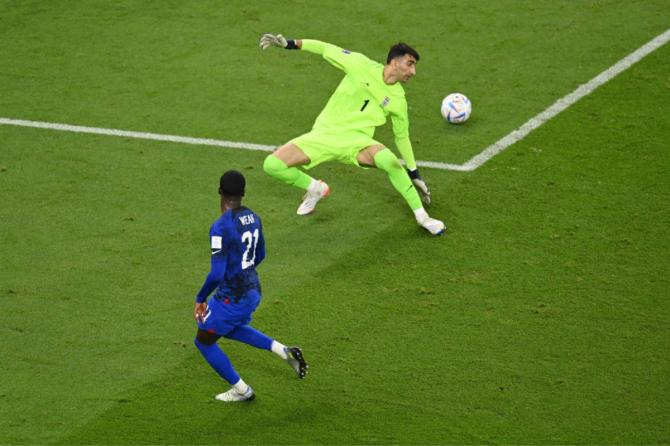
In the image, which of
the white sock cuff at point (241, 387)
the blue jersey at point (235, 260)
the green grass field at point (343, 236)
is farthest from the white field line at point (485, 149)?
the white sock cuff at point (241, 387)

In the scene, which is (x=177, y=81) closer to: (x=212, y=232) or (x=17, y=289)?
(x=17, y=289)

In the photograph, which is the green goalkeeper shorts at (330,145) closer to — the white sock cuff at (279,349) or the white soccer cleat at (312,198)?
the white soccer cleat at (312,198)

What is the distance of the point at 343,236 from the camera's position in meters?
12.7

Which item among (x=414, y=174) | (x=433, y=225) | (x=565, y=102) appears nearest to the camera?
(x=433, y=225)

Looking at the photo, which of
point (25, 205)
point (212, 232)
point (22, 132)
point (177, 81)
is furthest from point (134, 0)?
point (212, 232)

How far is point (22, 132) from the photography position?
1496 centimetres

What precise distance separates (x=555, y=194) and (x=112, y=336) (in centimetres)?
536

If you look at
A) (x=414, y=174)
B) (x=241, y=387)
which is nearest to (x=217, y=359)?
(x=241, y=387)

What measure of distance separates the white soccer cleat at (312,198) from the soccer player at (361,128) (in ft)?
0.22

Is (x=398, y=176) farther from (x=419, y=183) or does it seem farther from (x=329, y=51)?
(x=329, y=51)

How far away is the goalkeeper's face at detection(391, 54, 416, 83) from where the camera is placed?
12.5 m

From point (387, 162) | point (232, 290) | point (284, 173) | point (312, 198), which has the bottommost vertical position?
point (232, 290)

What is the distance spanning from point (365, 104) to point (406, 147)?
0.64 meters

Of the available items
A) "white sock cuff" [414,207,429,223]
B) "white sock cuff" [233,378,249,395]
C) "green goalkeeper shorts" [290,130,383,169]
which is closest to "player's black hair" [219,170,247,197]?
"white sock cuff" [233,378,249,395]
